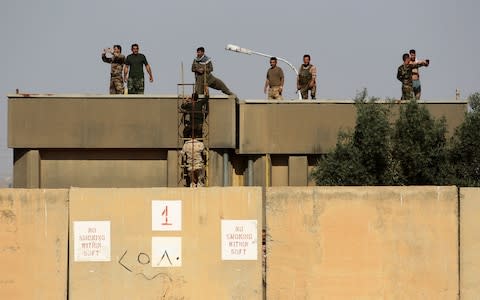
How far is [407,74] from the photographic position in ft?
86.1

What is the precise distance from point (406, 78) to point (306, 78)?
106 inches

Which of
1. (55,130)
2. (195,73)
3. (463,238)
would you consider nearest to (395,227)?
(463,238)

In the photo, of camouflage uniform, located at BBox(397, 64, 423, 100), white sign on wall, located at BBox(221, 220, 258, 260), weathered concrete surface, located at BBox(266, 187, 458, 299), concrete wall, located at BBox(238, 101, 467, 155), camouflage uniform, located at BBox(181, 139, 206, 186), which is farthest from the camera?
concrete wall, located at BBox(238, 101, 467, 155)

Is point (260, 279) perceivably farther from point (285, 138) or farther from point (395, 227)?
point (285, 138)

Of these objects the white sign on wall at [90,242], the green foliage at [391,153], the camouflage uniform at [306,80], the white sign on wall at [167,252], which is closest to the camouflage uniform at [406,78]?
the green foliage at [391,153]

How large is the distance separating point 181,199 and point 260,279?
1883 mm

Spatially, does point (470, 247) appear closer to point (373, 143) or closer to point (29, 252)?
point (29, 252)

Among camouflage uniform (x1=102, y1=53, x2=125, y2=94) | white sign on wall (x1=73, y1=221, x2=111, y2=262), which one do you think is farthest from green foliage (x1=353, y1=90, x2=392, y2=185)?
→ white sign on wall (x1=73, y1=221, x2=111, y2=262)

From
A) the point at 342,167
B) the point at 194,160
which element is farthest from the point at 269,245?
the point at 194,160

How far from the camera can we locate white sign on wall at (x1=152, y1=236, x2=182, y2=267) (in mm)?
16547

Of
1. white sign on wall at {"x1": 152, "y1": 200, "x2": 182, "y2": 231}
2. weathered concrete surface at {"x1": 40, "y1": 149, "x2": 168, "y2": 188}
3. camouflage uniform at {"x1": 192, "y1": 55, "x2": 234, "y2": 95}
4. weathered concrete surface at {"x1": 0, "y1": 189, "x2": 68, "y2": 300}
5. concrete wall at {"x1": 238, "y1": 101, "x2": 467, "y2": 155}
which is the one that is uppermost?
camouflage uniform at {"x1": 192, "y1": 55, "x2": 234, "y2": 95}

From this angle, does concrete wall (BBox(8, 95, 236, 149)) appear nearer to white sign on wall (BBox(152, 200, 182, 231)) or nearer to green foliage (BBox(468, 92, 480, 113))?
green foliage (BBox(468, 92, 480, 113))

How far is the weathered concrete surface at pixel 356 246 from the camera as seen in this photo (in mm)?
16422

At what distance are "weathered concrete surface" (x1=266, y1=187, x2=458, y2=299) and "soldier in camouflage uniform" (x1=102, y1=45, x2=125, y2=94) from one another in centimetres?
1063
